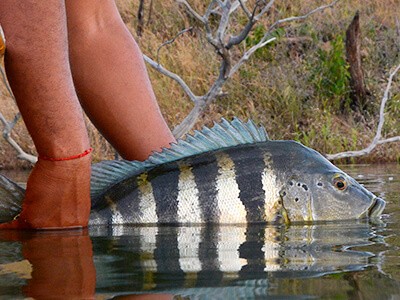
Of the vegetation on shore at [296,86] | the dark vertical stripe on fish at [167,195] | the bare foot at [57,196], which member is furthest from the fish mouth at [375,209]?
the vegetation on shore at [296,86]

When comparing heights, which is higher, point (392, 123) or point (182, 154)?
point (392, 123)

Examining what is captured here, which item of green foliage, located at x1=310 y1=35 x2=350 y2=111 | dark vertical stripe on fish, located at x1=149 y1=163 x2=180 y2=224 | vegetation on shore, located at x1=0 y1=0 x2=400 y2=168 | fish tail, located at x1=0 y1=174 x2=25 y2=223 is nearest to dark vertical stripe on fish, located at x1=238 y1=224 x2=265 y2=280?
dark vertical stripe on fish, located at x1=149 y1=163 x2=180 y2=224

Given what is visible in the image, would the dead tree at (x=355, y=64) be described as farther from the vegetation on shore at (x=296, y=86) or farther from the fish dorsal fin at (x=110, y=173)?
the fish dorsal fin at (x=110, y=173)

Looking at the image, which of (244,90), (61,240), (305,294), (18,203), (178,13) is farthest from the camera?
(178,13)

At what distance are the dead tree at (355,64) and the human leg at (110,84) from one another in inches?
324

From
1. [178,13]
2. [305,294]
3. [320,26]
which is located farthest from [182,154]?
[178,13]

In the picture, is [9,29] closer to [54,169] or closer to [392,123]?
[54,169]

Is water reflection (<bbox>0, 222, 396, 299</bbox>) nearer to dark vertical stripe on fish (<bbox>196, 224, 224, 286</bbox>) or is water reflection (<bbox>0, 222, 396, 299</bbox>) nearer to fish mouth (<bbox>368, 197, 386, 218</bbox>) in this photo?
dark vertical stripe on fish (<bbox>196, 224, 224, 286</bbox>)

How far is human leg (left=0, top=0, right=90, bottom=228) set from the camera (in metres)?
2.42

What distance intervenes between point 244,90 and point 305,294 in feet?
35.8

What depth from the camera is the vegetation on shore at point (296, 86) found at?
1097 centimetres

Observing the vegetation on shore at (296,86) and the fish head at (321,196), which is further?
the vegetation on shore at (296,86)

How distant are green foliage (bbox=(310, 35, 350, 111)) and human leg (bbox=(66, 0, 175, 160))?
845cm

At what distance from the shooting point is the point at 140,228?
8.36 ft
